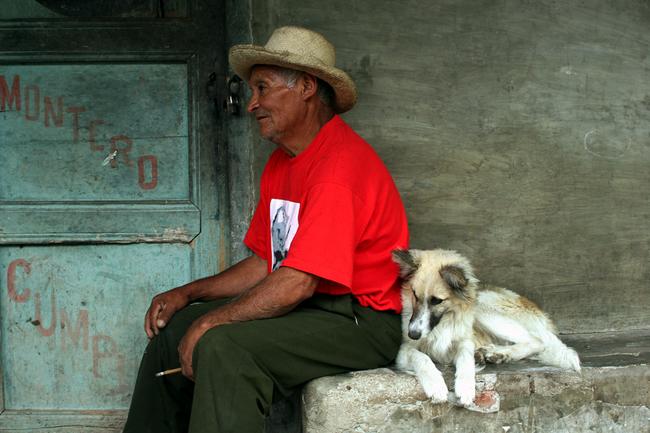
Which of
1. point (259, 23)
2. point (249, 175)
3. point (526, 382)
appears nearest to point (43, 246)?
point (249, 175)

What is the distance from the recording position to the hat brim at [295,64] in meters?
3.34

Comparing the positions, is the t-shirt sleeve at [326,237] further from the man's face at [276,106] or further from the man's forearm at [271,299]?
the man's face at [276,106]

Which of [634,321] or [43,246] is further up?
[43,246]

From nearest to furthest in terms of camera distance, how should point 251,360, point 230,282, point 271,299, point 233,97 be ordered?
point 251,360, point 271,299, point 230,282, point 233,97

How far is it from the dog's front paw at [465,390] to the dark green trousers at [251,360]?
0.38 meters

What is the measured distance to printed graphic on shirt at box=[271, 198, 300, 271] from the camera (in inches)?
134

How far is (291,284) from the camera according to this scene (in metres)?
3.07

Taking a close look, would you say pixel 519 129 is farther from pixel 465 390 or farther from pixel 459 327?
pixel 465 390

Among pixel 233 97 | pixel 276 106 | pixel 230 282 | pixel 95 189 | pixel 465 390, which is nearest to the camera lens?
pixel 465 390

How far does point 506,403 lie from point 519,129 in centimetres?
160

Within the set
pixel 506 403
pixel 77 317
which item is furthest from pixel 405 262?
pixel 77 317

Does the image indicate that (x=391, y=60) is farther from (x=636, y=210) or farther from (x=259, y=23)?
(x=636, y=210)

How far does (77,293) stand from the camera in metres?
4.27

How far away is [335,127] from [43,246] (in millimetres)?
1836
